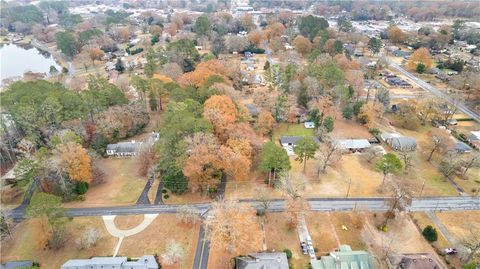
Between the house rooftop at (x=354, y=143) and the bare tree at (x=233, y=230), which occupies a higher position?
the bare tree at (x=233, y=230)

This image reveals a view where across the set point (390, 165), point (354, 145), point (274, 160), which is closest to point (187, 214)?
point (274, 160)

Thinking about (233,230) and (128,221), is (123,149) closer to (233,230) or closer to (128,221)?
(128,221)

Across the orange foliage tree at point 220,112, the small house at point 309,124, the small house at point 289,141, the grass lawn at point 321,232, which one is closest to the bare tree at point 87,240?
the orange foliage tree at point 220,112

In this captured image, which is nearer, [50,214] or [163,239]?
[50,214]

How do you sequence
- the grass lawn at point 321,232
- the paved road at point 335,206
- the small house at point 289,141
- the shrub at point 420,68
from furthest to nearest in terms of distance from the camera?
the shrub at point 420,68
the small house at point 289,141
the paved road at point 335,206
the grass lawn at point 321,232

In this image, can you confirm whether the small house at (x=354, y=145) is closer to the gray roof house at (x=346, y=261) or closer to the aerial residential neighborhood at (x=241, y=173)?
the aerial residential neighborhood at (x=241, y=173)

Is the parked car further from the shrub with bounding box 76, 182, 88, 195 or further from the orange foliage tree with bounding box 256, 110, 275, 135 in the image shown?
the shrub with bounding box 76, 182, 88, 195
